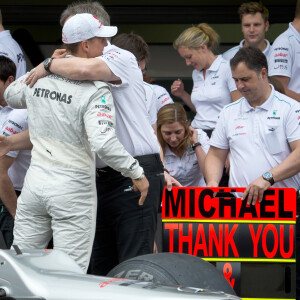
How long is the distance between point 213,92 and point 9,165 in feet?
7.45

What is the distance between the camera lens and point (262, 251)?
516 centimetres

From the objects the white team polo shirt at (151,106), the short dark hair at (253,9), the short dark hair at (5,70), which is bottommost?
the white team polo shirt at (151,106)

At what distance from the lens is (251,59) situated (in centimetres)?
554

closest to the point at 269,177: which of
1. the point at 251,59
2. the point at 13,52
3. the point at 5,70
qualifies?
the point at 251,59

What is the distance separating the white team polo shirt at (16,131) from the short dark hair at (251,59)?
146 cm

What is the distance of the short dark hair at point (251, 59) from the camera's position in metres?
5.52

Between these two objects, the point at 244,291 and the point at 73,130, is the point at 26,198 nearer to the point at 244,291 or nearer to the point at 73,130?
the point at 73,130

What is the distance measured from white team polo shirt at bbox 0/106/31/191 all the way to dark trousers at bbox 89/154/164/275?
32.0 inches

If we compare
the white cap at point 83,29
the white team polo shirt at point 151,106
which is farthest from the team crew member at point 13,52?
the white cap at point 83,29

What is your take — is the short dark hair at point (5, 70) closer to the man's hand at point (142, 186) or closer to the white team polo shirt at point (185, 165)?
the white team polo shirt at point (185, 165)

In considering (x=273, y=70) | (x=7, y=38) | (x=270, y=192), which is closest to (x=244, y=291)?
(x=270, y=192)

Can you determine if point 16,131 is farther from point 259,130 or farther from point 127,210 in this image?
point 259,130

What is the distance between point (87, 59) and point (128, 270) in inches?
50.0

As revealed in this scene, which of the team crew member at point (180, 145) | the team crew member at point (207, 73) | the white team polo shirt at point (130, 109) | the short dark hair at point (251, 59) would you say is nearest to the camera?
the white team polo shirt at point (130, 109)
